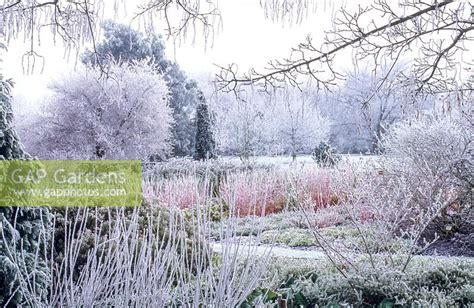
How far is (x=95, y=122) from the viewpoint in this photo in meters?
7.50

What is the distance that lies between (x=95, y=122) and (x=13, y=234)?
635cm

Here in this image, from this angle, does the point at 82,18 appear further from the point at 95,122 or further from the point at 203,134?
the point at 203,134

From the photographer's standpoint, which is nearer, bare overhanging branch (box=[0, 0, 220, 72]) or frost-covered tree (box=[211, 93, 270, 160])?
bare overhanging branch (box=[0, 0, 220, 72])

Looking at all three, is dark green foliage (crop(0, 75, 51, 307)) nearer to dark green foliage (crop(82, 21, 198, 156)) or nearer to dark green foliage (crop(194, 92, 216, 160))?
dark green foliage (crop(194, 92, 216, 160))

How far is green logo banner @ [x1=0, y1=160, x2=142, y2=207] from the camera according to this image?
1412 millimetres

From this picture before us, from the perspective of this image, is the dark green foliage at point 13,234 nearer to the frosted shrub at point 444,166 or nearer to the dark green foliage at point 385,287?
the dark green foliage at point 385,287

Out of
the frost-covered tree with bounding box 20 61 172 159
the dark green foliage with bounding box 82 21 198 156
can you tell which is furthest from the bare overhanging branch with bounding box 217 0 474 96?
the dark green foliage with bounding box 82 21 198 156

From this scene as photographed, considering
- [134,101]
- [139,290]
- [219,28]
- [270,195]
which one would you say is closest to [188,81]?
[134,101]

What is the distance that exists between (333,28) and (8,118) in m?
1.28

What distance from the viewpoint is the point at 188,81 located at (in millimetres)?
10094

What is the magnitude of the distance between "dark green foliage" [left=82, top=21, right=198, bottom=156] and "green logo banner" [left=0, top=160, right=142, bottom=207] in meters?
5.60

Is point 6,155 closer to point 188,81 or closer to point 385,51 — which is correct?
point 385,51

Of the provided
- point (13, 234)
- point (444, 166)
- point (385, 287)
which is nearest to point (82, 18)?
point (13, 234)

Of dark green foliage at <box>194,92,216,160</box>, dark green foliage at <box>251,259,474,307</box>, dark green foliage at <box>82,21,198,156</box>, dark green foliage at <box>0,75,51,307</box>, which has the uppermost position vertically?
dark green foliage at <box>82,21,198,156</box>
